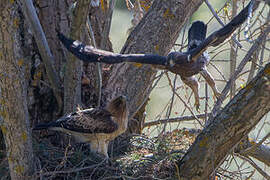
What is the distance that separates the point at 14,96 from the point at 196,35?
1.72 m

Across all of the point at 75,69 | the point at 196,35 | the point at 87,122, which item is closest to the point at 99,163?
the point at 87,122

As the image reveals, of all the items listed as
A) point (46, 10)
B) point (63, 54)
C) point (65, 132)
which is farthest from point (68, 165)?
point (46, 10)

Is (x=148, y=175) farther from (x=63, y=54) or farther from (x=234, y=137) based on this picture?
(x=63, y=54)

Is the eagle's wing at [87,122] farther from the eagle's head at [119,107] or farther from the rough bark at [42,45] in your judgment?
the rough bark at [42,45]

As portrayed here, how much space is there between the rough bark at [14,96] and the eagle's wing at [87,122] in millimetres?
675

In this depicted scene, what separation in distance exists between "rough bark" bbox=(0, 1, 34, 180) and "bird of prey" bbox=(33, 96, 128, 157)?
0.74 metres

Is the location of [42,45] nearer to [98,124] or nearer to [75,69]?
[75,69]

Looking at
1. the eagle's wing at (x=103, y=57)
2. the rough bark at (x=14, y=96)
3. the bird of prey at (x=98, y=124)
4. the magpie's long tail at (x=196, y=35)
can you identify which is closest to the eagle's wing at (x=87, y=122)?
the bird of prey at (x=98, y=124)

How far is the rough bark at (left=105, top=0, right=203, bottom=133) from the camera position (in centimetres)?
431

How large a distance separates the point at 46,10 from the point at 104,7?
69cm

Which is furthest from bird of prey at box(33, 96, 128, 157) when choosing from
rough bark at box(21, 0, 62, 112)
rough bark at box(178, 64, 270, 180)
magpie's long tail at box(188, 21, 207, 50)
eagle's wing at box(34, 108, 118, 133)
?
rough bark at box(178, 64, 270, 180)

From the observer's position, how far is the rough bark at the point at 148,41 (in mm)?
4309

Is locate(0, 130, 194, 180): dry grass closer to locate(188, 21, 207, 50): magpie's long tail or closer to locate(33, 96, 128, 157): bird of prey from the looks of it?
locate(33, 96, 128, 157): bird of prey

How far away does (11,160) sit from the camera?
Answer: 3.17 meters
